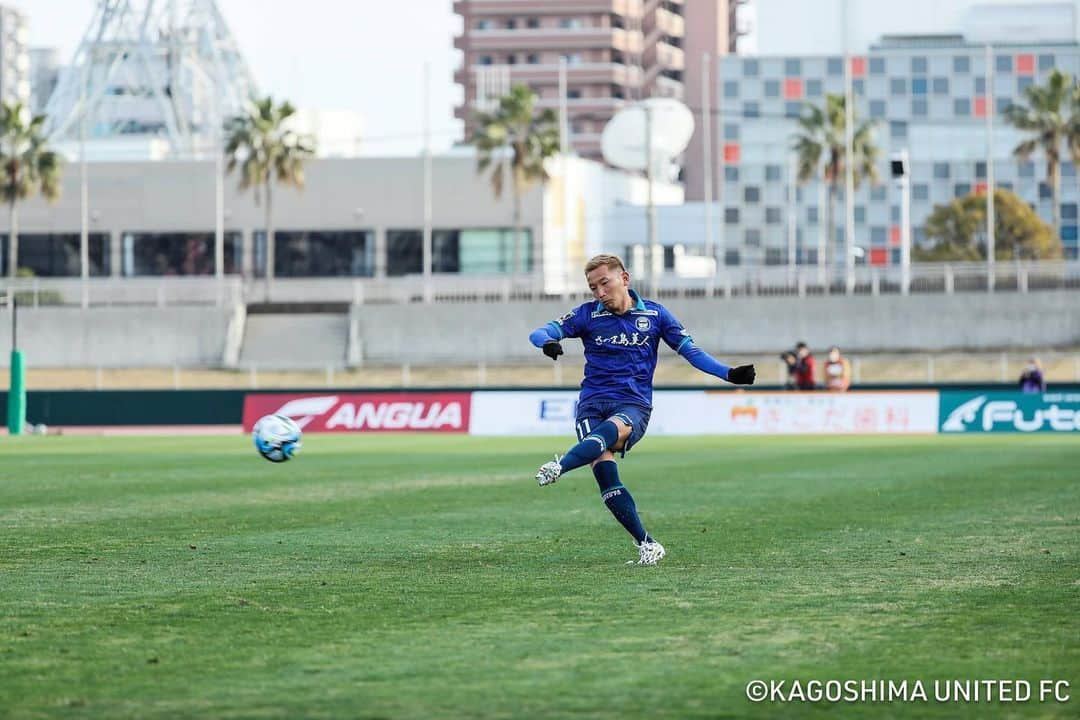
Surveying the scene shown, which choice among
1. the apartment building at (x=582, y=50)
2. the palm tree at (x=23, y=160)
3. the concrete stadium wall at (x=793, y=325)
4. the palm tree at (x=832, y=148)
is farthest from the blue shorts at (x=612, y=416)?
the apartment building at (x=582, y=50)

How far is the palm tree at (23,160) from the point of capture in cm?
8056

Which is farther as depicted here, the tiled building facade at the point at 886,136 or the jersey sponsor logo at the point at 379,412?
Answer: the tiled building facade at the point at 886,136

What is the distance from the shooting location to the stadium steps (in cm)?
6794

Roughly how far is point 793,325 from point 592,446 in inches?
2187

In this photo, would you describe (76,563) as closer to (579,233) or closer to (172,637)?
(172,637)

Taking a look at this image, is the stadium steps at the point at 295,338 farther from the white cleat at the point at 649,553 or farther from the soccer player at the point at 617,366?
A: the white cleat at the point at 649,553

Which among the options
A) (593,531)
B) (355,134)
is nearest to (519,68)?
(355,134)

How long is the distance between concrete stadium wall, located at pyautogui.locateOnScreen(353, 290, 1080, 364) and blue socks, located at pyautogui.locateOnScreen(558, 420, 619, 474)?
169 feet

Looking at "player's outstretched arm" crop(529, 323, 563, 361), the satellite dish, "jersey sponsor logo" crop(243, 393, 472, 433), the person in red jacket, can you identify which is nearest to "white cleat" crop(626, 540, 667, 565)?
"player's outstretched arm" crop(529, 323, 563, 361)

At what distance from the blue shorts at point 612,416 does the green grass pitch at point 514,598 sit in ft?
2.93

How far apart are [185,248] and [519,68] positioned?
65538 millimetres

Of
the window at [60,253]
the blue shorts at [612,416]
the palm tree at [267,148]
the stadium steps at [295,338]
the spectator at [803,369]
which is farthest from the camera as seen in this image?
the window at [60,253]

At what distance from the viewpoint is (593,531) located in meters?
15.1

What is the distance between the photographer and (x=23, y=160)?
80.9 metres
